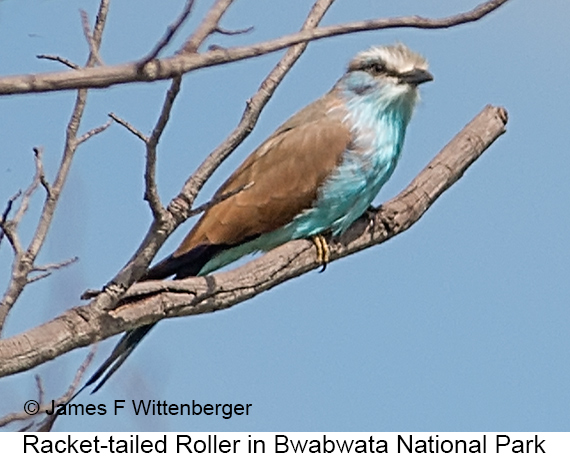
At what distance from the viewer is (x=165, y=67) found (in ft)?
7.36

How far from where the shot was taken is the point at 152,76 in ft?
7.28

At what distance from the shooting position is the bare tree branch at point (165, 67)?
211 cm

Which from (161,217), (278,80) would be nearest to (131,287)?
(161,217)

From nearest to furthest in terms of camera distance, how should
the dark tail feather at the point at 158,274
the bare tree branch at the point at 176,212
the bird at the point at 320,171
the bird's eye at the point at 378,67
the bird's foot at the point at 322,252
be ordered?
the bare tree branch at the point at 176,212 → the dark tail feather at the point at 158,274 → the bird's foot at the point at 322,252 → the bird at the point at 320,171 → the bird's eye at the point at 378,67

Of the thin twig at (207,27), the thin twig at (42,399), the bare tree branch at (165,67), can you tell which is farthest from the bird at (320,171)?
the bare tree branch at (165,67)

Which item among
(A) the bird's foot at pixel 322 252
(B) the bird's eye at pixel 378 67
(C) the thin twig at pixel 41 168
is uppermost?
(B) the bird's eye at pixel 378 67

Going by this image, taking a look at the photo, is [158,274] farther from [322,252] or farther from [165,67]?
[165,67]

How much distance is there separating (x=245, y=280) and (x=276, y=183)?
1505 mm

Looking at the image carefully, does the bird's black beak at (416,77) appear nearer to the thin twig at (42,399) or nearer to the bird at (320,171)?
the bird at (320,171)

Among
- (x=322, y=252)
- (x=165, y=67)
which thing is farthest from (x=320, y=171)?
(x=165, y=67)

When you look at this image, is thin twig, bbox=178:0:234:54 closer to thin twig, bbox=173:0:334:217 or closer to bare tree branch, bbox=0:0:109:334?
thin twig, bbox=173:0:334:217

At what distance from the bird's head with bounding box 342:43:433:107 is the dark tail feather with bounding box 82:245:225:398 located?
1247 millimetres

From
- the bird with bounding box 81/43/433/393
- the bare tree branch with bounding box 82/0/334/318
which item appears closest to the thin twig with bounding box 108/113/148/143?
the bare tree branch with bounding box 82/0/334/318

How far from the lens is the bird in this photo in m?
5.75
